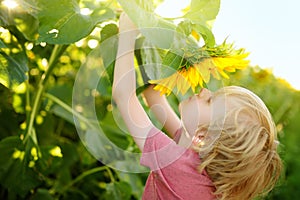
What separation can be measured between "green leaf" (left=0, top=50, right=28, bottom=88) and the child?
21cm

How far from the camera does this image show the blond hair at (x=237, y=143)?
3.85ft

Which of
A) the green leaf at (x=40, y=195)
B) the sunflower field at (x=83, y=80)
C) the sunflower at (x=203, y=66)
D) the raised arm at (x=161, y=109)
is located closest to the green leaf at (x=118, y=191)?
the sunflower field at (x=83, y=80)

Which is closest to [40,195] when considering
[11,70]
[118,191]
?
[118,191]

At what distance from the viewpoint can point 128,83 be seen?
116 cm

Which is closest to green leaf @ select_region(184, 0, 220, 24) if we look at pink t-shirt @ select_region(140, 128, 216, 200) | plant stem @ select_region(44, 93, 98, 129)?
pink t-shirt @ select_region(140, 128, 216, 200)

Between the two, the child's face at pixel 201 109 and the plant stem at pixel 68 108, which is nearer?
the child's face at pixel 201 109

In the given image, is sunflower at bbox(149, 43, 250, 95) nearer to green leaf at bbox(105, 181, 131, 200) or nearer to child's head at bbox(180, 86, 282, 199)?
child's head at bbox(180, 86, 282, 199)

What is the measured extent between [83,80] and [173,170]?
0.57 metres

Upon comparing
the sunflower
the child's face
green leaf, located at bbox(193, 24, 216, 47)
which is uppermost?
green leaf, located at bbox(193, 24, 216, 47)

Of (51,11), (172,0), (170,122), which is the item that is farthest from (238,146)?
(172,0)

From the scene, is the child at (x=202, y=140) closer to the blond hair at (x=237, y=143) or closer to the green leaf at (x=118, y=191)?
the blond hair at (x=237, y=143)

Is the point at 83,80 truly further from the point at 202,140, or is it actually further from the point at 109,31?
the point at 202,140

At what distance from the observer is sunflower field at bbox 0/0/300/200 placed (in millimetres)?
1125

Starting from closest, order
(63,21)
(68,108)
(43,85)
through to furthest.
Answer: (63,21) < (43,85) < (68,108)
